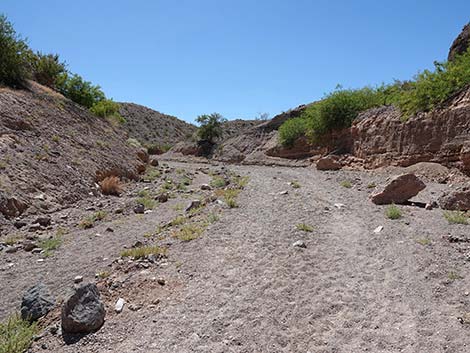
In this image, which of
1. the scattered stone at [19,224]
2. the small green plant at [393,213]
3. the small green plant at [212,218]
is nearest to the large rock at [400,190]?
the small green plant at [393,213]

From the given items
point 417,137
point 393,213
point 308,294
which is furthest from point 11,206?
point 417,137

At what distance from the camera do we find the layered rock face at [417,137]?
12.5m

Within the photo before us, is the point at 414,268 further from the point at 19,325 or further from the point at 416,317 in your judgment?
the point at 19,325

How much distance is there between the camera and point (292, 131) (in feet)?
91.4

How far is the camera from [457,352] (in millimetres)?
3494

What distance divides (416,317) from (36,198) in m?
9.28

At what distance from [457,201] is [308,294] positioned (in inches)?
217

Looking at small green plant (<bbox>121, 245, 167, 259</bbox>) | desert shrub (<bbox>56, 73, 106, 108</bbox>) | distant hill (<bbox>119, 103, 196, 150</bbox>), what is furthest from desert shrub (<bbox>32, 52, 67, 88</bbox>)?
distant hill (<bbox>119, 103, 196, 150</bbox>)

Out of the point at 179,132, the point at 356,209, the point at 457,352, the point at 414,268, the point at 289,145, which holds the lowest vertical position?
the point at 457,352

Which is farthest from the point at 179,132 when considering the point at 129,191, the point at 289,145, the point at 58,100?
the point at 129,191

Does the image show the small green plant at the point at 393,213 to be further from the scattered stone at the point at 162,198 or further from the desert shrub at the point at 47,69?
the desert shrub at the point at 47,69

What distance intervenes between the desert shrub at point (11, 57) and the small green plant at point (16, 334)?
14624 mm

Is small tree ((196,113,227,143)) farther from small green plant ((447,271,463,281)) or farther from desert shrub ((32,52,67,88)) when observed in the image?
small green plant ((447,271,463,281))

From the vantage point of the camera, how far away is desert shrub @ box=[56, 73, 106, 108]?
2309 cm
